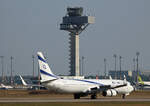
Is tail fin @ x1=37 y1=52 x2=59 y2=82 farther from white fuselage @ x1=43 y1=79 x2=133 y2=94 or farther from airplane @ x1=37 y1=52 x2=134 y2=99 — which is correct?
white fuselage @ x1=43 y1=79 x2=133 y2=94

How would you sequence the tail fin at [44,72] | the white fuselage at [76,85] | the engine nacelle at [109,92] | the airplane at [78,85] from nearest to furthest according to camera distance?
1. the tail fin at [44,72]
2. the airplane at [78,85]
3. the white fuselage at [76,85]
4. the engine nacelle at [109,92]

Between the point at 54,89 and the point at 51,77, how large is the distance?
8.02ft

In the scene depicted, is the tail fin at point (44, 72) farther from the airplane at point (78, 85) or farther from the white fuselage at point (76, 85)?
the white fuselage at point (76, 85)

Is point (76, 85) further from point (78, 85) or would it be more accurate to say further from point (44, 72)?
point (44, 72)

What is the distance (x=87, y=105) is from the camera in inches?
2744

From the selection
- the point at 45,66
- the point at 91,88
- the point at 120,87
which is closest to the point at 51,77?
the point at 45,66

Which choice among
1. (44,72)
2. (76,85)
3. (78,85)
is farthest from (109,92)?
(44,72)

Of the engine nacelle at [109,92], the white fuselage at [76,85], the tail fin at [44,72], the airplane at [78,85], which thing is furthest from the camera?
the engine nacelle at [109,92]

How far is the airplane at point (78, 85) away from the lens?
86.5 m

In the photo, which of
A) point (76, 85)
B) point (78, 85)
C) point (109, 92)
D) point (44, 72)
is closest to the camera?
point (44, 72)

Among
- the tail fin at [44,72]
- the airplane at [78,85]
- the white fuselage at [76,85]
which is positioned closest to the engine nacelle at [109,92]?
the airplane at [78,85]

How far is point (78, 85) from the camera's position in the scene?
91.1 metres

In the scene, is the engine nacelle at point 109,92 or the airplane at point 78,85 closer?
the airplane at point 78,85

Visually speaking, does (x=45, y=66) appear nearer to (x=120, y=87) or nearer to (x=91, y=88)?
Answer: (x=91, y=88)
